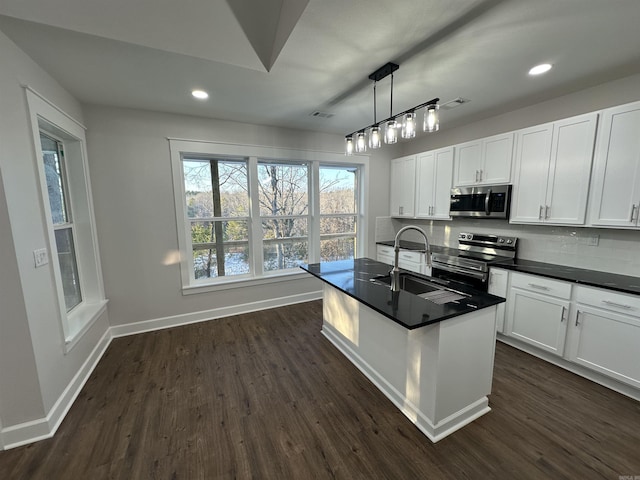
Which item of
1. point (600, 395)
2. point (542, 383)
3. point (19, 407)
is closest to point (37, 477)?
point (19, 407)

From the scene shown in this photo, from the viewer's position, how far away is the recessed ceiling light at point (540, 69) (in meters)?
2.10

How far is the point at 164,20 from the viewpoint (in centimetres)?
160

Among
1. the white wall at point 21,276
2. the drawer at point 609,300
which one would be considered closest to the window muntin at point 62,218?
the white wall at point 21,276

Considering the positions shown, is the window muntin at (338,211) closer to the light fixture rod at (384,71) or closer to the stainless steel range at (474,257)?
the stainless steel range at (474,257)

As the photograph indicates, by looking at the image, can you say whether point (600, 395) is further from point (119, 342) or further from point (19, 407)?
point (119, 342)

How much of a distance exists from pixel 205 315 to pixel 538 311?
391cm

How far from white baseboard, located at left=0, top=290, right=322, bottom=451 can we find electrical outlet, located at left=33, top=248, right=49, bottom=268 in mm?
1033

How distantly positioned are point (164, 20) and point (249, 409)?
276 cm

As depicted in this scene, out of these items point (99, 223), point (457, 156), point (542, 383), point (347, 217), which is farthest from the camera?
point (347, 217)

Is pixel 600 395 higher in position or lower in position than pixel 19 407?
lower

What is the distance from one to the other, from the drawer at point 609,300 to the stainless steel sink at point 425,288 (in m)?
1.23

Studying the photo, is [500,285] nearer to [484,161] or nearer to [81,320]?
[484,161]

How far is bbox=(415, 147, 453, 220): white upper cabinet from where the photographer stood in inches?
145

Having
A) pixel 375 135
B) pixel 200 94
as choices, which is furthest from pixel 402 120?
pixel 200 94
